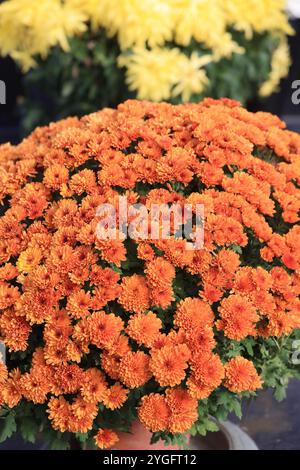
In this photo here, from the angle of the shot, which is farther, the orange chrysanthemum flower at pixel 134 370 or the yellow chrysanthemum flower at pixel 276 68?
the yellow chrysanthemum flower at pixel 276 68

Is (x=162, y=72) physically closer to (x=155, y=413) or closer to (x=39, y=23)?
(x=39, y=23)

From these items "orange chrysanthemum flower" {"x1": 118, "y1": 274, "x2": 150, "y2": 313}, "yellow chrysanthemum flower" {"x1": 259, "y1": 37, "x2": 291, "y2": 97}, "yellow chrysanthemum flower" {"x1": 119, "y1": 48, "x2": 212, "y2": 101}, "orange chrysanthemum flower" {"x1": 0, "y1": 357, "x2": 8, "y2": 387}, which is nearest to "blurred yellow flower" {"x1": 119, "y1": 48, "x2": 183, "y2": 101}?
"yellow chrysanthemum flower" {"x1": 119, "y1": 48, "x2": 212, "y2": 101}

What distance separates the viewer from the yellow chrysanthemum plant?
2.96 meters

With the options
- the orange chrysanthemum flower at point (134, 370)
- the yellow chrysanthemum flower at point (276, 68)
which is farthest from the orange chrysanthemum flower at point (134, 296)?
the yellow chrysanthemum flower at point (276, 68)

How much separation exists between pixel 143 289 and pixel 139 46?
1811mm

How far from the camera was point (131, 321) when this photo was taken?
1445mm

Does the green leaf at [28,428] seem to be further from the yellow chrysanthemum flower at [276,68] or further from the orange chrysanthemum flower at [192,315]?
the yellow chrysanthemum flower at [276,68]

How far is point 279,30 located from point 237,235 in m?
2.44

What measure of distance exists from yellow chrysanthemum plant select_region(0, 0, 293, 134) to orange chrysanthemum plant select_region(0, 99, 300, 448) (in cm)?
130

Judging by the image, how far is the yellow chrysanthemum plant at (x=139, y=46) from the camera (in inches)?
116

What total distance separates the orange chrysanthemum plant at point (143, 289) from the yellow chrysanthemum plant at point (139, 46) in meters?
1.30

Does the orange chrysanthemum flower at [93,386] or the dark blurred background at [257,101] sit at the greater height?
the dark blurred background at [257,101]

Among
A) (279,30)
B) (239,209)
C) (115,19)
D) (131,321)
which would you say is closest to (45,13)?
(115,19)

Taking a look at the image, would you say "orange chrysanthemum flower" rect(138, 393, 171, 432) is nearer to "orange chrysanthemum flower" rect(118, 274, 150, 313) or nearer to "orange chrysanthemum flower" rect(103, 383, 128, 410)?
"orange chrysanthemum flower" rect(103, 383, 128, 410)
